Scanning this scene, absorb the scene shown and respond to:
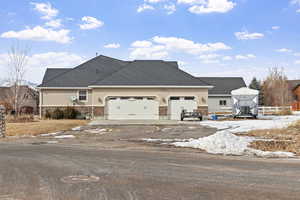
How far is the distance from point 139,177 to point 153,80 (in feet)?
72.4

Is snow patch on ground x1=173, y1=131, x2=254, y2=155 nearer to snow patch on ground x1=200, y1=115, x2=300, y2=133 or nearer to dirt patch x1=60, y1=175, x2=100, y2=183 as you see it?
snow patch on ground x1=200, y1=115, x2=300, y2=133

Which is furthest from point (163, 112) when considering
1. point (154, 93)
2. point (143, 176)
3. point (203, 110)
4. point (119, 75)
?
point (143, 176)

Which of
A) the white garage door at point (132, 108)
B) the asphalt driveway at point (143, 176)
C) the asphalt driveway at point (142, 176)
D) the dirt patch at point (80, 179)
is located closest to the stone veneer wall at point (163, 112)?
the white garage door at point (132, 108)

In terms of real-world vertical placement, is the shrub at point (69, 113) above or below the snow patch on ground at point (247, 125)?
above

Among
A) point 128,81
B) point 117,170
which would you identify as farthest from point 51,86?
point 117,170

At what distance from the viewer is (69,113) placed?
89.1 feet

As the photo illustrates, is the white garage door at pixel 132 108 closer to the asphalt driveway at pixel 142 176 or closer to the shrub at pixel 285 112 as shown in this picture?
the shrub at pixel 285 112

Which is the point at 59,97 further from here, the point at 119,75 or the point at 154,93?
the point at 154,93

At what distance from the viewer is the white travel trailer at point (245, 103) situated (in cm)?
2708

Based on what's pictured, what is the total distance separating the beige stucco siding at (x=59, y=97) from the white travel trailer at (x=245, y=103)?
14.5m

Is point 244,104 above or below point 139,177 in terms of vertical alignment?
above

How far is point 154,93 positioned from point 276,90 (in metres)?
30.4

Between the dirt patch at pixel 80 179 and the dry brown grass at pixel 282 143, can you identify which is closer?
the dirt patch at pixel 80 179

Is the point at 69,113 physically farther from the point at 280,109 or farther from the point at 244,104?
the point at 280,109
